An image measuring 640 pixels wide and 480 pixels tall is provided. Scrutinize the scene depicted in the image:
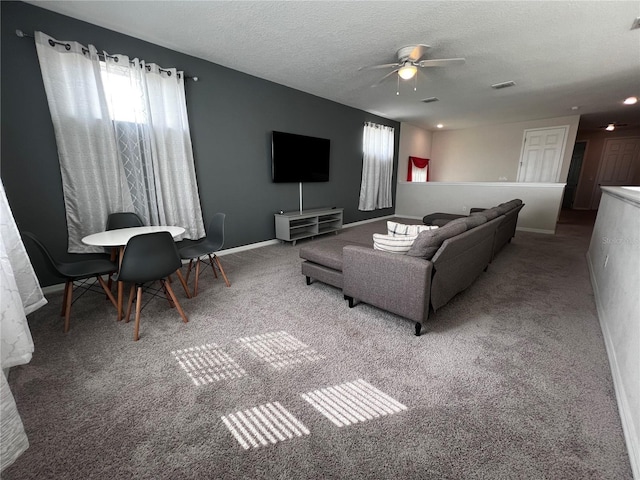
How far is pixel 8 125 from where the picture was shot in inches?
91.4

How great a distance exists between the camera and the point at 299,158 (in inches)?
184

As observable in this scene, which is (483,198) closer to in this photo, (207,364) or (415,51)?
(415,51)

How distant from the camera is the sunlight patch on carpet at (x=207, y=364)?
1.58 meters

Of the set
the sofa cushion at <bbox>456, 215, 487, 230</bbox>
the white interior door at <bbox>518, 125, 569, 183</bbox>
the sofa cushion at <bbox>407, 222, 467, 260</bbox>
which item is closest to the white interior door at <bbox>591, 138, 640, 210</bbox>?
the white interior door at <bbox>518, 125, 569, 183</bbox>

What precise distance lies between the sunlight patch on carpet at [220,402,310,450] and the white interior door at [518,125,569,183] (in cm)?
801

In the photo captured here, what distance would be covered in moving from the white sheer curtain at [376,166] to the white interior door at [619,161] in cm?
654

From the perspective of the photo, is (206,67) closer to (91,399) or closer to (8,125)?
(8,125)

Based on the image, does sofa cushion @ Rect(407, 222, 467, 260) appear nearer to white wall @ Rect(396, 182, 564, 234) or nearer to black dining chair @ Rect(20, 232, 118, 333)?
black dining chair @ Rect(20, 232, 118, 333)

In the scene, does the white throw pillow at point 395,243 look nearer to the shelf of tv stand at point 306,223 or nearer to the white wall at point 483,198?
the shelf of tv stand at point 306,223

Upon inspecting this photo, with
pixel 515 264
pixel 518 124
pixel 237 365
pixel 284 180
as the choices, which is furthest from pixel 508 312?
pixel 518 124

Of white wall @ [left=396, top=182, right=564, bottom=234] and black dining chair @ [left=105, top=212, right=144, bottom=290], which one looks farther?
white wall @ [left=396, top=182, right=564, bottom=234]

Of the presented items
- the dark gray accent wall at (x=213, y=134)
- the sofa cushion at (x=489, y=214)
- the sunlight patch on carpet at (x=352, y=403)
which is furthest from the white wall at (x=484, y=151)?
the sunlight patch on carpet at (x=352, y=403)

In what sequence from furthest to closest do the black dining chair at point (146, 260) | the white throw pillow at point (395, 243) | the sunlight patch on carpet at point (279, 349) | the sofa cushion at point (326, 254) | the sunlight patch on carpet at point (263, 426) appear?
the sofa cushion at point (326, 254) < the white throw pillow at point (395, 243) < the black dining chair at point (146, 260) < the sunlight patch on carpet at point (279, 349) < the sunlight patch on carpet at point (263, 426)

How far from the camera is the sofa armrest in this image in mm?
1870
